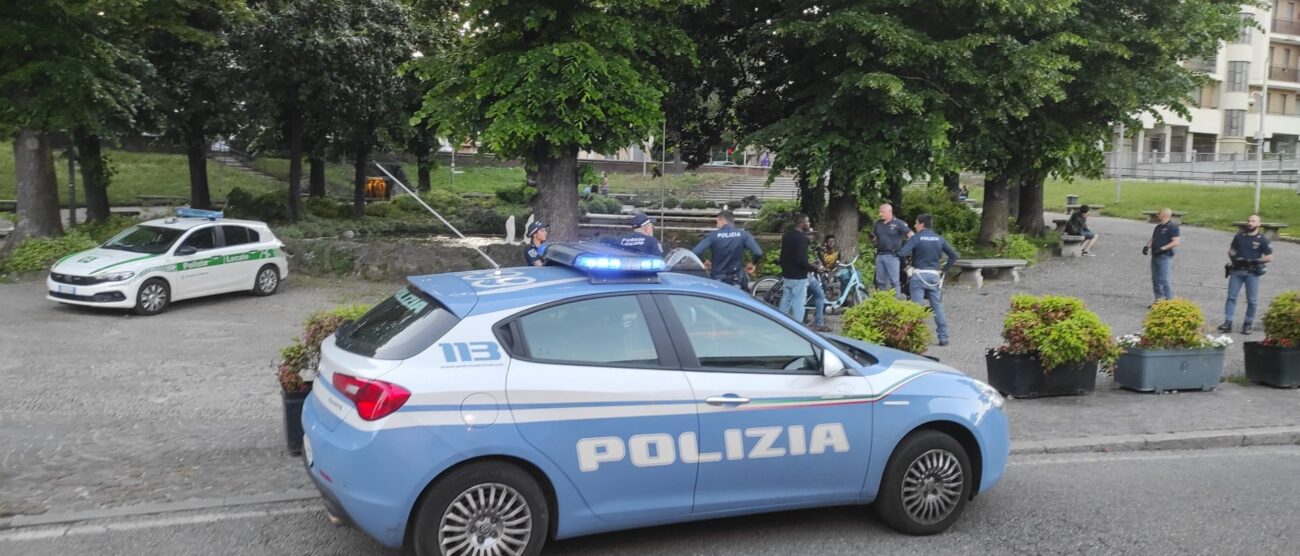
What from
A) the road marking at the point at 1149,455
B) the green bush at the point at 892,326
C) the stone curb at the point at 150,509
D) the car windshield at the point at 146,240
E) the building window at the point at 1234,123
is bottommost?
the road marking at the point at 1149,455

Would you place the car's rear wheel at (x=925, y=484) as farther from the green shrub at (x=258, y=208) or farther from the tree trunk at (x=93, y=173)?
the green shrub at (x=258, y=208)

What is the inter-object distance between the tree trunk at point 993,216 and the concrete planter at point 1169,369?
42.1 feet

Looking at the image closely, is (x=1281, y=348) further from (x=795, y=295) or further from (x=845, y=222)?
(x=845, y=222)

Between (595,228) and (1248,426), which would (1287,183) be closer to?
(595,228)

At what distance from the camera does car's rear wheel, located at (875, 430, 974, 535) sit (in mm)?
5676

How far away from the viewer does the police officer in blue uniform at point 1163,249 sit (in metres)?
14.6

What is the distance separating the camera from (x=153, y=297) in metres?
15.1

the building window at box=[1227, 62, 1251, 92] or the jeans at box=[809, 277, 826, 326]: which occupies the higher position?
the building window at box=[1227, 62, 1251, 92]

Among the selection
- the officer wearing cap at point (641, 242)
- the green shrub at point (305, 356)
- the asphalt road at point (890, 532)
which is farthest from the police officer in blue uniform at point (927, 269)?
the green shrub at point (305, 356)

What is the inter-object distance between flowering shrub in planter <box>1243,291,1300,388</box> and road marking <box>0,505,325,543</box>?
9.25 m

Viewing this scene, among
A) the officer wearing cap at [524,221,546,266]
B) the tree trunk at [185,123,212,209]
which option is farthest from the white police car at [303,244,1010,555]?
the tree trunk at [185,123,212,209]

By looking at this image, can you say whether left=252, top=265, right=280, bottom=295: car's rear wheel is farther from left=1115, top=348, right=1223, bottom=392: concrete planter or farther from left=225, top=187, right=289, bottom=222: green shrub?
left=225, top=187, right=289, bottom=222: green shrub

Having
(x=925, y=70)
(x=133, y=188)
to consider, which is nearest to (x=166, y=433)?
(x=925, y=70)

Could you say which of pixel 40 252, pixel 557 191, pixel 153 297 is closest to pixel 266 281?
pixel 153 297
